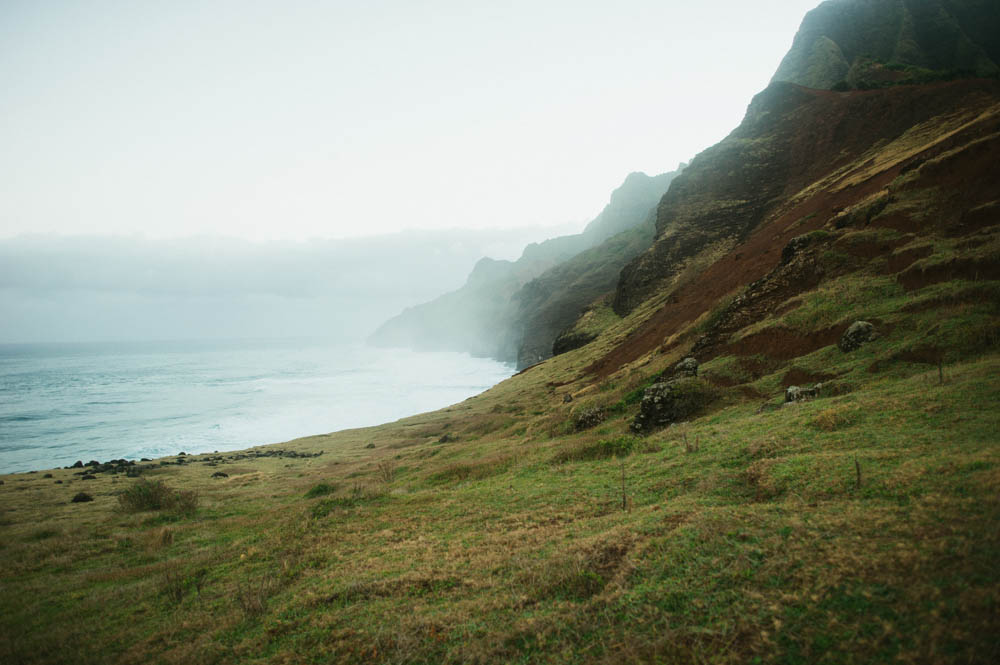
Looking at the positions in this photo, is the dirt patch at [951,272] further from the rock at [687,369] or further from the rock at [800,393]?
the rock at [687,369]

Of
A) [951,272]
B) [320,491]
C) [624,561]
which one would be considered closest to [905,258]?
[951,272]

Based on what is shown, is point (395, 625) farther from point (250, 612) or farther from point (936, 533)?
point (936, 533)

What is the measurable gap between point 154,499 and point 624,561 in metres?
22.1

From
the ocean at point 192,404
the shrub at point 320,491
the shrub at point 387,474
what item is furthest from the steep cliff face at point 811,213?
the ocean at point 192,404

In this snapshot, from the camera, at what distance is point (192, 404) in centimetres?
7719

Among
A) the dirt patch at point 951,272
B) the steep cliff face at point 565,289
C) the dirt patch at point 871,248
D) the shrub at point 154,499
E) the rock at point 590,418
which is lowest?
the shrub at point 154,499

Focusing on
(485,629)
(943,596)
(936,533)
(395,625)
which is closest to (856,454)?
(936,533)

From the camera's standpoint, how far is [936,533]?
4.46 meters

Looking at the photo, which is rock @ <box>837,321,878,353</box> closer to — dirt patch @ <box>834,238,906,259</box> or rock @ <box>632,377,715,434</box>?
rock @ <box>632,377,715,434</box>

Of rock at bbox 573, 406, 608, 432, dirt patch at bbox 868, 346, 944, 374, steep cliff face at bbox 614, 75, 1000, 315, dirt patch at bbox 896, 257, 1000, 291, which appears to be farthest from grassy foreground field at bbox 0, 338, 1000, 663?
steep cliff face at bbox 614, 75, 1000, 315

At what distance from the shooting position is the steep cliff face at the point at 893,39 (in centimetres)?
7175

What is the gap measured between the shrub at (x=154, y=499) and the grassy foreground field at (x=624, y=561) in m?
3.22

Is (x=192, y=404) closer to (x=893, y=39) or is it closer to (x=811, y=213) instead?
(x=811, y=213)

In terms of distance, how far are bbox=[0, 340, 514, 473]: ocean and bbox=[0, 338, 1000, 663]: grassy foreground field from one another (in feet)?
167
